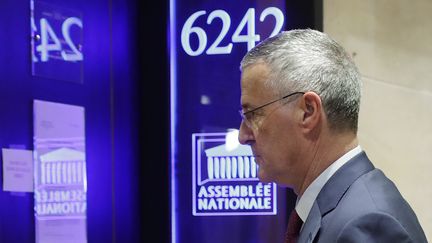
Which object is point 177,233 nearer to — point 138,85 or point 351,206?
point 138,85

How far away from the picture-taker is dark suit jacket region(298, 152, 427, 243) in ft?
4.07

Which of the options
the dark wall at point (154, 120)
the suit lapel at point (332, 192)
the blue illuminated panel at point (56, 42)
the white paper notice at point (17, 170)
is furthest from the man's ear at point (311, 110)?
the dark wall at point (154, 120)

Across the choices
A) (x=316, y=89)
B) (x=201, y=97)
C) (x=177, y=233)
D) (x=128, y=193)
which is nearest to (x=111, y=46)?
(x=201, y=97)

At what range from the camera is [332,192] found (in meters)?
1.37

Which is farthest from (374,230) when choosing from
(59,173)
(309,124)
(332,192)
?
(59,173)

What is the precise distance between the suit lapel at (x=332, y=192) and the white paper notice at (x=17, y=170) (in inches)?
52.3

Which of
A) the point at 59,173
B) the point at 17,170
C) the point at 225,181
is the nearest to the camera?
the point at 17,170

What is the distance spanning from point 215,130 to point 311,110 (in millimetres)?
1630

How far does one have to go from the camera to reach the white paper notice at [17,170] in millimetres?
2406

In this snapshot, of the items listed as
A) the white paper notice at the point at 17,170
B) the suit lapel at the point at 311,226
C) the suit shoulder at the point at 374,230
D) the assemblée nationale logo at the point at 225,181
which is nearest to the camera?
the suit shoulder at the point at 374,230

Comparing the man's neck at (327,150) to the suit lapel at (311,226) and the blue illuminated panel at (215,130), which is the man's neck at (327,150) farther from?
the blue illuminated panel at (215,130)

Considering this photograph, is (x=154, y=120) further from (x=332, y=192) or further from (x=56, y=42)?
(x=332, y=192)

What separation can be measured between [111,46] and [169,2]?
0.31 m

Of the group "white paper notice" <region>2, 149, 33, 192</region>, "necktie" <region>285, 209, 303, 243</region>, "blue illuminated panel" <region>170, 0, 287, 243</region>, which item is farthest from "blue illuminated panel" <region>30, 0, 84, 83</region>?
"necktie" <region>285, 209, 303, 243</region>
